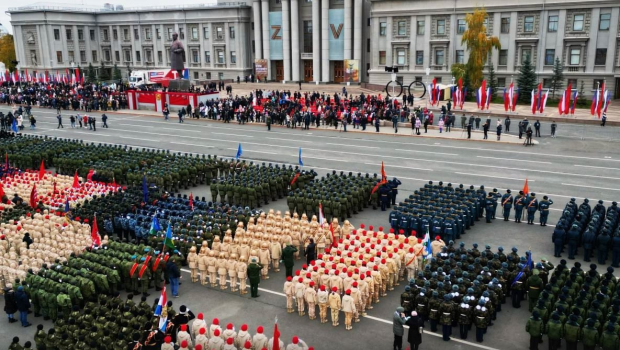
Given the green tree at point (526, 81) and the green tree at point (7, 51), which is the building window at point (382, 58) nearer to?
the green tree at point (526, 81)

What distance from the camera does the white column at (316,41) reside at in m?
73.1

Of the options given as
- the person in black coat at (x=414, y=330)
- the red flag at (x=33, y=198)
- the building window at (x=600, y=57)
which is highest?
the building window at (x=600, y=57)

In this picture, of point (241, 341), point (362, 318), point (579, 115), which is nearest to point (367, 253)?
point (362, 318)

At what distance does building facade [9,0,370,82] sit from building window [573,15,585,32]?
25691 millimetres

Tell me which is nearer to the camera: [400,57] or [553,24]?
[553,24]

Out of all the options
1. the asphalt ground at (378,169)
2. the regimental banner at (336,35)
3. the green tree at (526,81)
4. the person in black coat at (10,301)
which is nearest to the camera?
the asphalt ground at (378,169)

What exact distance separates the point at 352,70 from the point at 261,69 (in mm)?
14084

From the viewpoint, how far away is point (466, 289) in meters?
14.7

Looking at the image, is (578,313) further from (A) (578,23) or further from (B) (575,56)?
(B) (575,56)

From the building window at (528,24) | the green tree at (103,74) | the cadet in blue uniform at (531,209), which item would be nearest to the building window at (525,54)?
the building window at (528,24)

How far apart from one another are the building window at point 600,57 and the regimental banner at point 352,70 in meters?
27.5

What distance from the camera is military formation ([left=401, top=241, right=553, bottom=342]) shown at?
14.1 meters

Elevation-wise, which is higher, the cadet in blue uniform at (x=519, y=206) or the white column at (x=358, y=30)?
the white column at (x=358, y=30)

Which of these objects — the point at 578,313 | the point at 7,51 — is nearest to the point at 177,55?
the point at 578,313
